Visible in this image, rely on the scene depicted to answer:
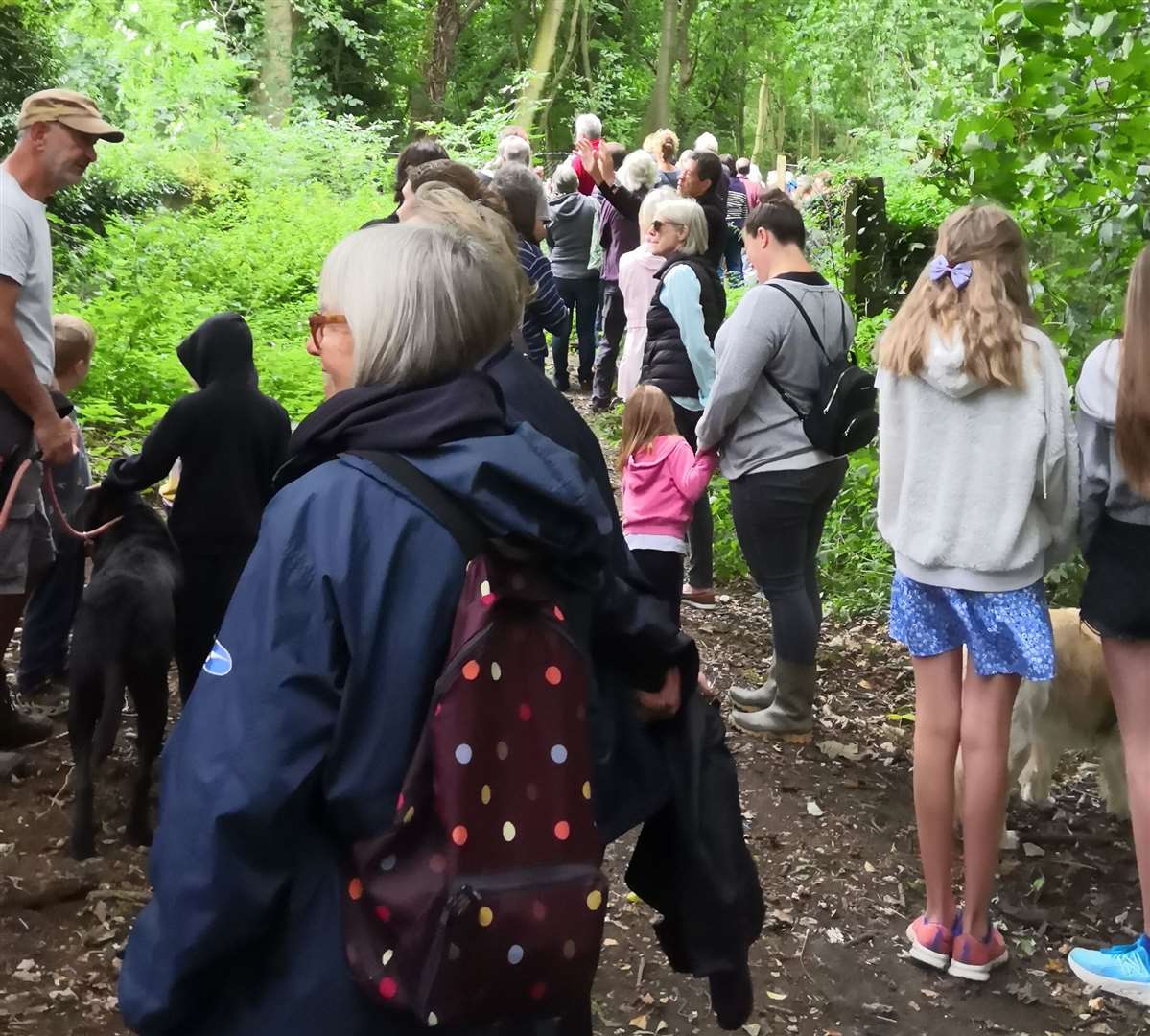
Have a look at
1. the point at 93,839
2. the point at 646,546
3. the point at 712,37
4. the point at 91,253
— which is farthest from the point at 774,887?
the point at 712,37

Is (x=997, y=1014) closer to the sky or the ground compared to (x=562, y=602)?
closer to the ground

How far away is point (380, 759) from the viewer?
184 centimetres

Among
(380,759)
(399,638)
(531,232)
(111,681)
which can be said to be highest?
(531,232)

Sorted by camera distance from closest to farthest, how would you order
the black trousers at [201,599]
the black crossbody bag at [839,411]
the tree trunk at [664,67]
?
the black trousers at [201,599] < the black crossbody bag at [839,411] < the tree trunk at [664,67]

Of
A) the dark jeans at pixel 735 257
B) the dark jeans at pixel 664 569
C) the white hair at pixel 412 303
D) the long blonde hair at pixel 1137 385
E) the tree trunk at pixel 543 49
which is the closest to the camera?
the white hair at pixel 412 303

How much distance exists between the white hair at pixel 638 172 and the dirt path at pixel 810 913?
656 centimetres

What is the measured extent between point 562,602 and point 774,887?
302 centimetres

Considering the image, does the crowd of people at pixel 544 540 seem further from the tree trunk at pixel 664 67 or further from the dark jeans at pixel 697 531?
the tree trunk at pixel 664 67

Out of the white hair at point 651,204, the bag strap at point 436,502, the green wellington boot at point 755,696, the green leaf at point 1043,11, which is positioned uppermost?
the green leaf at point 1043,11

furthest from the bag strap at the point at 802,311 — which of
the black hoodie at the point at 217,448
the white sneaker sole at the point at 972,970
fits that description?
the white sneaker sole at the point at 972,970

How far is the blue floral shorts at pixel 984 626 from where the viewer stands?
3.87 meters

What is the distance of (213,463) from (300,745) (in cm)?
289

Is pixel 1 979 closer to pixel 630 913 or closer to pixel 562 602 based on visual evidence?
pixel 630 913

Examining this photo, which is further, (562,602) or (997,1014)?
(997,1014)
